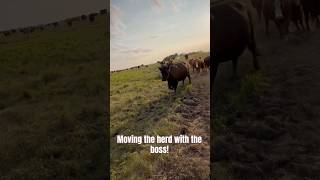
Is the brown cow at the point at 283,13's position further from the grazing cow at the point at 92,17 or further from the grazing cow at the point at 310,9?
the grazing cow at the point at 92,17

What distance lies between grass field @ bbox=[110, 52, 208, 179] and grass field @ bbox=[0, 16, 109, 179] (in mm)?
358

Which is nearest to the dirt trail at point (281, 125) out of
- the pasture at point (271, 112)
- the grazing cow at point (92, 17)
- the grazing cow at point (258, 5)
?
the pasture at point (271, 112)

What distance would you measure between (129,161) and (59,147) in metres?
1.35

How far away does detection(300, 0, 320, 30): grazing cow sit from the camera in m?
10.4

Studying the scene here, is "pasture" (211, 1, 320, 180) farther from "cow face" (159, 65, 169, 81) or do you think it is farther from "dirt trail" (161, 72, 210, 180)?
"cow face" (159, 65, 169, 81)

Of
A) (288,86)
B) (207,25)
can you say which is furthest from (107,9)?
(288,86)

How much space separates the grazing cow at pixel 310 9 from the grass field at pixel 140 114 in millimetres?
2063

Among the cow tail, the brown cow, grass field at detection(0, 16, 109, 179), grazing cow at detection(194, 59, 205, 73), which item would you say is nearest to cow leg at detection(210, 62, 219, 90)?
grazing cow at detection(194, 59, 205, 73)

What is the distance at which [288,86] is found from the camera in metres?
10.1

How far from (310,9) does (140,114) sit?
3647 millimetres

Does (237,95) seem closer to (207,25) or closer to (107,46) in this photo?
(207,25)

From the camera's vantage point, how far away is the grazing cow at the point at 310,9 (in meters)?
10.4

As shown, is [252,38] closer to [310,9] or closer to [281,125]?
[310,9]

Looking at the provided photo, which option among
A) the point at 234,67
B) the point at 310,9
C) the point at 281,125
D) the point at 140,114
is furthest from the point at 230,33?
the point at 140,114
